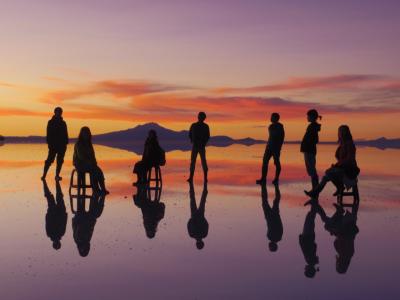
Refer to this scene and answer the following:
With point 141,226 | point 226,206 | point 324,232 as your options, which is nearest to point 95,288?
point 141,226

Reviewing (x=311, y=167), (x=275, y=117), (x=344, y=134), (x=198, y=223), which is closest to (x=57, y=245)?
(x=198, y=223)

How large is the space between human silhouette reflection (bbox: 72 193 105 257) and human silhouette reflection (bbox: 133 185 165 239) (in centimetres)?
85

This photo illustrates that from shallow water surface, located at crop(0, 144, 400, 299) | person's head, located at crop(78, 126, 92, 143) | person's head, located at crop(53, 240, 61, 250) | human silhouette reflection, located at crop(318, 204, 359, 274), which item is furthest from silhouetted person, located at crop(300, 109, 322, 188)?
person's head, located at crop(53, 240, 61, 250)

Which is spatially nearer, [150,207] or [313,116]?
[150,207]

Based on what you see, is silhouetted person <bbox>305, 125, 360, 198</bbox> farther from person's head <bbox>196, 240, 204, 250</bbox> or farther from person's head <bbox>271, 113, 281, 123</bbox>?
person's head <bbox>196, 240, 204, 250</bbox>

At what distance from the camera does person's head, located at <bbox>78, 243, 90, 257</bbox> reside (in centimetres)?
732

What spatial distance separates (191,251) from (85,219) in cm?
331

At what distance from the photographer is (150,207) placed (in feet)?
39.1

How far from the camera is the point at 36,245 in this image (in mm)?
7871

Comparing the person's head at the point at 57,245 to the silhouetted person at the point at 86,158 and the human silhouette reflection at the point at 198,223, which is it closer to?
the human silhouette reflection at the point at 198,223

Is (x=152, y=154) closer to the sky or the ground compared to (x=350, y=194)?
closer to the sky

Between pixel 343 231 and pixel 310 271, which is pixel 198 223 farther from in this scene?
pixel 310 271

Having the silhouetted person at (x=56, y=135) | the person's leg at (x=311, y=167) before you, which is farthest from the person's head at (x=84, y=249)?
the silhouetted person at (x=56, y=135)

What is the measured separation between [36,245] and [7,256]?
726 millimetres
